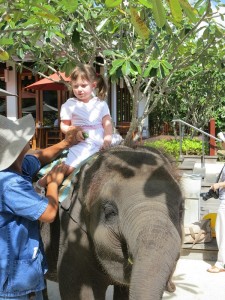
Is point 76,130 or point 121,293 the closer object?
point 76,130

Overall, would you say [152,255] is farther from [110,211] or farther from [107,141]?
[107,141]

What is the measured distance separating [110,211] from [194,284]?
3.33 meters

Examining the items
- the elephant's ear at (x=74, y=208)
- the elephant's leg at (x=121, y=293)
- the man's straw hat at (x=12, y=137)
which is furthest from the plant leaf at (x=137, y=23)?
the elephant's leg at (x=121, y=293)

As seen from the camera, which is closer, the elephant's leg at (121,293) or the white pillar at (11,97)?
the elephant's leg at (121,293)

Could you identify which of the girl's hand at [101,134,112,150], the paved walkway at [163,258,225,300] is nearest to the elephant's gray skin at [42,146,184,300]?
the girl's hand at [101,134,112,150]

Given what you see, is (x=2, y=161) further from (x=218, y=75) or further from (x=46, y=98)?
(x=218, y=75)

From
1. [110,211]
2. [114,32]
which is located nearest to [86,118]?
[110,211]

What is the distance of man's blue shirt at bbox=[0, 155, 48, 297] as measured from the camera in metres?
2.59

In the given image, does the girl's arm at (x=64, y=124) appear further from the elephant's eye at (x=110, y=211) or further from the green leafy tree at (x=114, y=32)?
the elephant's eye at (x=110, y=211)

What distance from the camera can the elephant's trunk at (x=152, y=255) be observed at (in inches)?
81.0

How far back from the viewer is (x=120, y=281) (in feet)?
8.75

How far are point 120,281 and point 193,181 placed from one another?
187 inches

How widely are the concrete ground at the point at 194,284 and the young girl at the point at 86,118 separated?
217cm

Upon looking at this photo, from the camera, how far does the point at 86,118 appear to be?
357cm
